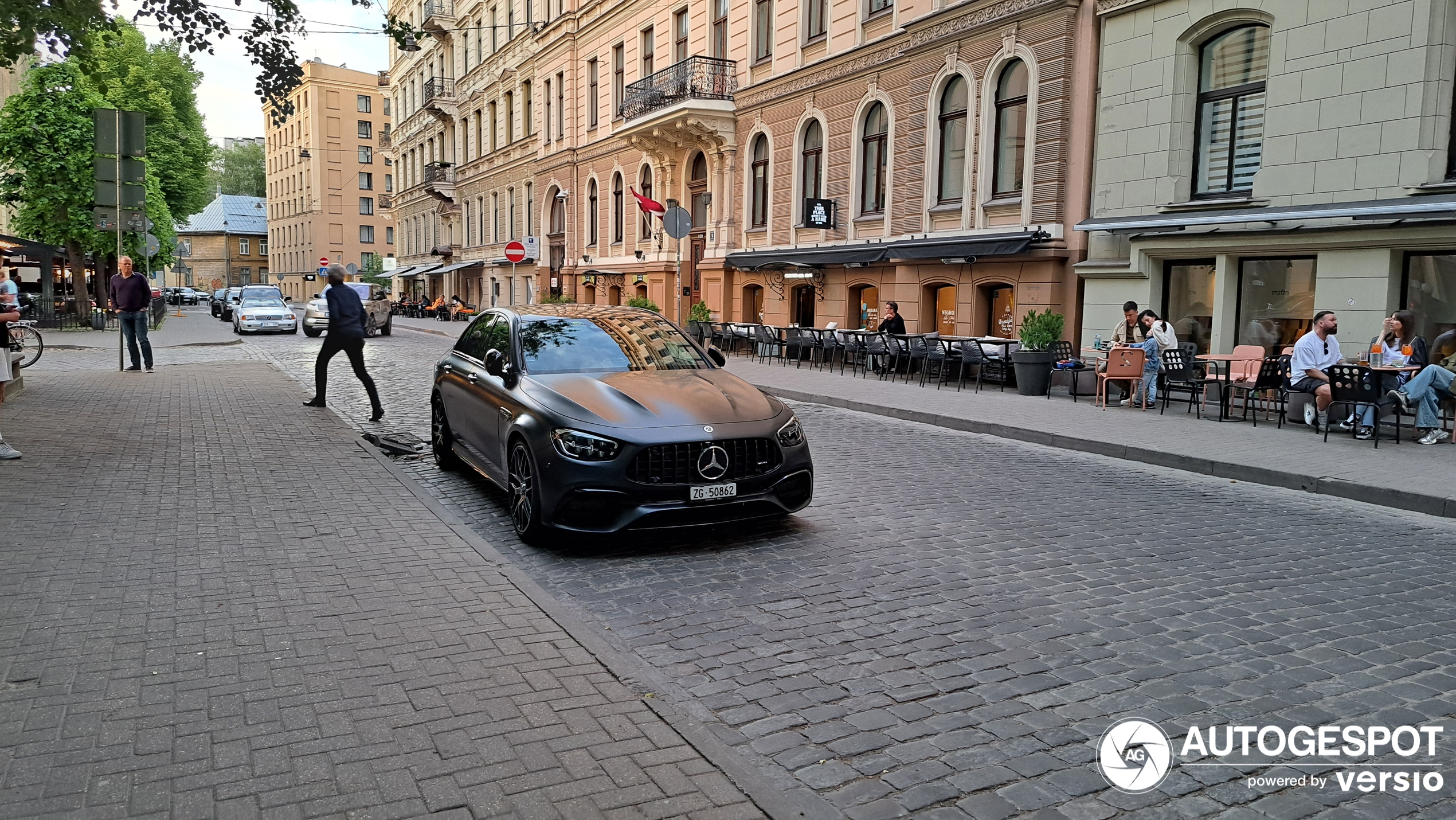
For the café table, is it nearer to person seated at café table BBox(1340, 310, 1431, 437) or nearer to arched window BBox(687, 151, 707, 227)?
person seated at café table BBox(1340, 310, 1431, 437)

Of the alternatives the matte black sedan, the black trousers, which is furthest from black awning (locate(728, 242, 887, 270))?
the matte black sedan

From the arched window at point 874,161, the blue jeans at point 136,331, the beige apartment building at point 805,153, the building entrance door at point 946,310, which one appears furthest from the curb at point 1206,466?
the blue jeans at point 136,331

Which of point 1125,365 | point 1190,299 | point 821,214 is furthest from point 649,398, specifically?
point 821,214

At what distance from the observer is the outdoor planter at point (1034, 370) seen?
54.4 ft

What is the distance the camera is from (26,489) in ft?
24.8

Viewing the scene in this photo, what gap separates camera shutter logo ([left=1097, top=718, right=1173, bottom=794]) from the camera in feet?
11.4

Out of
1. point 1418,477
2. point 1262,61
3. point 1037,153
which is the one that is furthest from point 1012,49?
point 1418,477

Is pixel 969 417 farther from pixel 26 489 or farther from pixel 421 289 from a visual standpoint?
pixel 421 289

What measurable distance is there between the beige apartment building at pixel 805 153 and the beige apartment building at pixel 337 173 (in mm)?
46685

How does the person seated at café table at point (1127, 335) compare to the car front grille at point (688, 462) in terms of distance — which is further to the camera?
the person seated at café table at point (1127, 335)

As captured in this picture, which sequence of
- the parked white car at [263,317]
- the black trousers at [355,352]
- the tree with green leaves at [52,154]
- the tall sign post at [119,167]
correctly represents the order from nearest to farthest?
1. the black trousers at [355,352]
2. the tall sign post at [119,167]
3. the tree with green leaves at [52,154]
4. the parked white car at [263,317]

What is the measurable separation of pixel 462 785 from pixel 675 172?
98.2ft

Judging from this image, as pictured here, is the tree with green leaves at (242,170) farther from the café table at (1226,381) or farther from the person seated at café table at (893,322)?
the café table at (1226,381)

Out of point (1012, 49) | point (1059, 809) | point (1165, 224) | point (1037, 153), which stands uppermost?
point (1012, 49)
